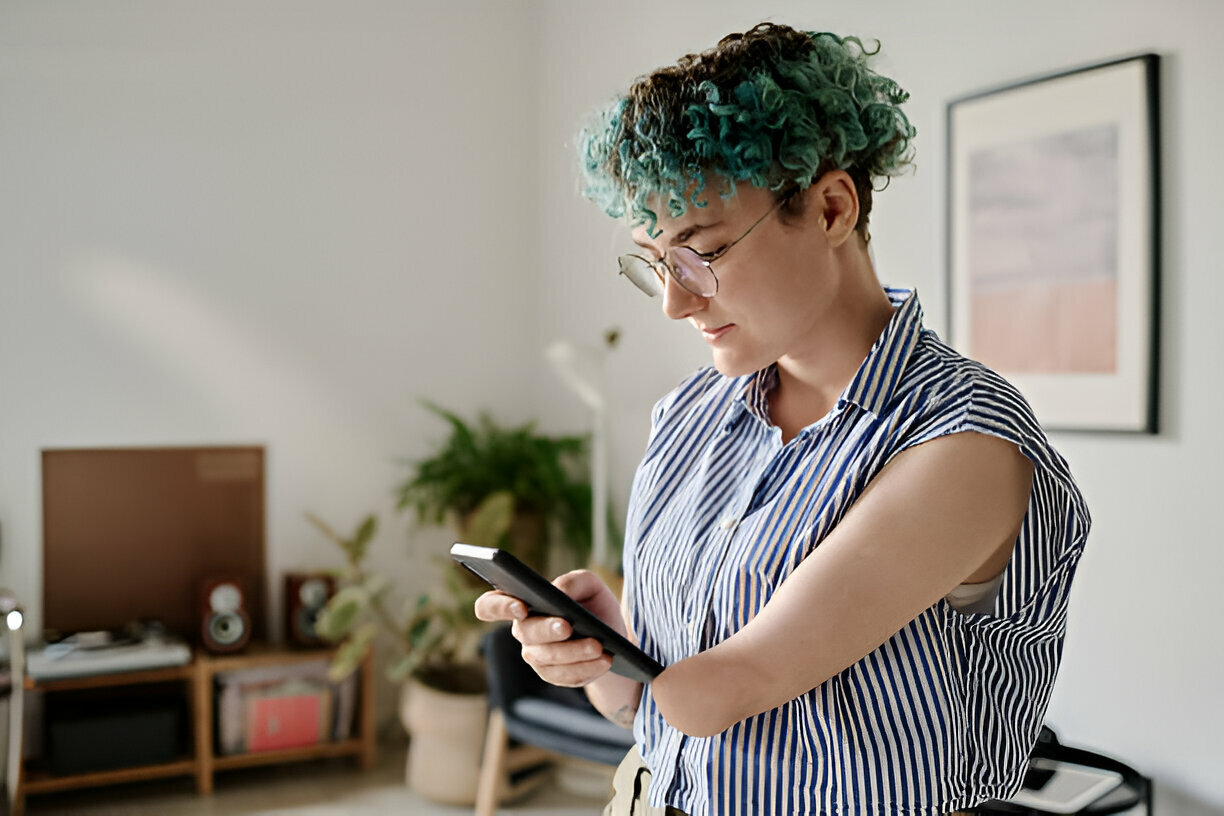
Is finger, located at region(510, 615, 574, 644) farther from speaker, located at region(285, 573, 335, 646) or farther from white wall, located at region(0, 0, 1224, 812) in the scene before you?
speaker, located at region(285, 573, 335, 646)

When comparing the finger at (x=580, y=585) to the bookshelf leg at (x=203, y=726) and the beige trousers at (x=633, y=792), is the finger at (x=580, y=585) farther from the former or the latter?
the bookshelf leg at (x=203, y=726)

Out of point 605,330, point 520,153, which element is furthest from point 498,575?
point 520,153

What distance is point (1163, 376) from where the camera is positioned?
224 centimetres

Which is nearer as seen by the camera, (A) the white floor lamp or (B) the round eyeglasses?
(B) the round eyeglasses

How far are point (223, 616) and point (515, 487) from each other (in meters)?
1.10

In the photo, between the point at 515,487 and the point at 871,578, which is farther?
the point at 515,487

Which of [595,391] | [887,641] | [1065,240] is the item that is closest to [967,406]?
[887,641]

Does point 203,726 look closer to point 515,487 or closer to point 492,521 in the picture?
point 492,521

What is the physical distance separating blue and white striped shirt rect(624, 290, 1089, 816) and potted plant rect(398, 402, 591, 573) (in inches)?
118

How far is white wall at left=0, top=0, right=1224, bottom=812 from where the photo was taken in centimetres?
371

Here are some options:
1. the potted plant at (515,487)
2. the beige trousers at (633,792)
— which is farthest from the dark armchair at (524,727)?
the beige trousers at (633,792)

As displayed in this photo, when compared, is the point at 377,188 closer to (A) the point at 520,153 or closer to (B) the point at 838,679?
(A) the point at 520,153

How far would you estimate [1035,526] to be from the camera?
0.91 metres

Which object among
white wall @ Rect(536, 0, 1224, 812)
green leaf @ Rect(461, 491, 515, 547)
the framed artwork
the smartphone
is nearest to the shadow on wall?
white wall @ Rect(536, 0, 1224, 812)
